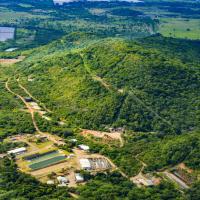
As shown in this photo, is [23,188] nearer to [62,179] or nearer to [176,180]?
[62,179]

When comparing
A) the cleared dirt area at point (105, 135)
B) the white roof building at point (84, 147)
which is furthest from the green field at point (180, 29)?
the white roof building at point (84, 147)

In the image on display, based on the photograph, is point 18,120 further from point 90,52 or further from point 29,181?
point 90,52

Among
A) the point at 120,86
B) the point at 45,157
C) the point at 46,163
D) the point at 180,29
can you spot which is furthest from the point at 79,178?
the point at 180,29

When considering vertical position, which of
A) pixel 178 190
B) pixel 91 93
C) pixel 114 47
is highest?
pixel 114 47

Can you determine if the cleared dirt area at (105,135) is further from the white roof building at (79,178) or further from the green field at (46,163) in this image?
the white roof building at (79,178)

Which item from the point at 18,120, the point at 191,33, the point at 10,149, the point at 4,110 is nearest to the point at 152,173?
the point at 10,149

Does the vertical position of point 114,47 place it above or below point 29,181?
above

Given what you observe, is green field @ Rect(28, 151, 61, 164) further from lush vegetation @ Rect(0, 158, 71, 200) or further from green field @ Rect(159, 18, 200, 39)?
green field @ Rect(159, 18, 200, 39)
